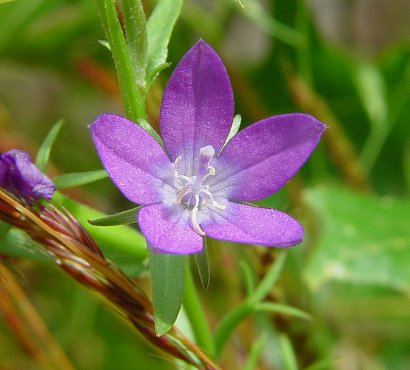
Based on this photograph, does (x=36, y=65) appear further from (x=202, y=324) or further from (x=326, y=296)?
(x=202, y=324)

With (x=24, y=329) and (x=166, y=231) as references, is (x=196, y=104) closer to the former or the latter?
(x=166, y=231)

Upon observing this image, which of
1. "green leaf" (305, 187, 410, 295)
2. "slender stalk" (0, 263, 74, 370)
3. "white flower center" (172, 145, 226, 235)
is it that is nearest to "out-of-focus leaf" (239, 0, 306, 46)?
"green leaf" (305, 187, 410, 295)

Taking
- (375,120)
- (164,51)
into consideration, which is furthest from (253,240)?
(375,120)

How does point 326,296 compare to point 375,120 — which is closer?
point 326,296

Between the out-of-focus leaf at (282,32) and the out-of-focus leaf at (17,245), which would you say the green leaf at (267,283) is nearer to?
the out-of-focus leaf at (17,245)

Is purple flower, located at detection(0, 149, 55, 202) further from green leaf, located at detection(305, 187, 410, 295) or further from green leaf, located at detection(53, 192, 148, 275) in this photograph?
green leaf, located at detection(305, 187, 410, 295)

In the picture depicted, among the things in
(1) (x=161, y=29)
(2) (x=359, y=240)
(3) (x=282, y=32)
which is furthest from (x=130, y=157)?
(3) (x=282, y=32)

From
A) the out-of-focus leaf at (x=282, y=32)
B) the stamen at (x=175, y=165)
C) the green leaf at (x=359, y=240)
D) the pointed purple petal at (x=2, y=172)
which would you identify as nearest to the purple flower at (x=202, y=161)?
the stamen at (x=175, y=165)
